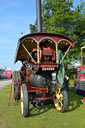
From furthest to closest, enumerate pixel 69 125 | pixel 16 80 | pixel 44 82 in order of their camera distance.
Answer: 1. pixel 16 80
2. pixel 44 82
3. pixel 69 125

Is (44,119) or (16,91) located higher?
(16,91)

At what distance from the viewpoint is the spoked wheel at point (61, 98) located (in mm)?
4746

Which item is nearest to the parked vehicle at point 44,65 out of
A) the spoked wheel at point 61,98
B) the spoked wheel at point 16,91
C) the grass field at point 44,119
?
the spoked wheel at point 61,98

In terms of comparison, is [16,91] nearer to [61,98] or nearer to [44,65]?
[61,98]

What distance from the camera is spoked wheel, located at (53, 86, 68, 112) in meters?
4.75

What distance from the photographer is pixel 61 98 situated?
5051 millimetres

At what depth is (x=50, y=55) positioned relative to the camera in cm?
456

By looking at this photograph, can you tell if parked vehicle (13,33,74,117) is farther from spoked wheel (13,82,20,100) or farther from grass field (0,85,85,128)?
spoked wheel (13,82,20,100)

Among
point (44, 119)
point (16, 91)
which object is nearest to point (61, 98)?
point (44, 119)

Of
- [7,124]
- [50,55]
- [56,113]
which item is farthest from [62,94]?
[7,124]

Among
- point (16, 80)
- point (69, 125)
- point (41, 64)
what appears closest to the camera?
point (69, 125)

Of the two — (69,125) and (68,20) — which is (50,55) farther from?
(68,20)

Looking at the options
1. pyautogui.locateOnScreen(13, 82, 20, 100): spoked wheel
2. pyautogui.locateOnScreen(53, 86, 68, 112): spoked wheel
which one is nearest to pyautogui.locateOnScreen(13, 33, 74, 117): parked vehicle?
pyautogui.locateOnScreen(53, 86, 68, 112): spoked wheel

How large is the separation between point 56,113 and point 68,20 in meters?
13.5
